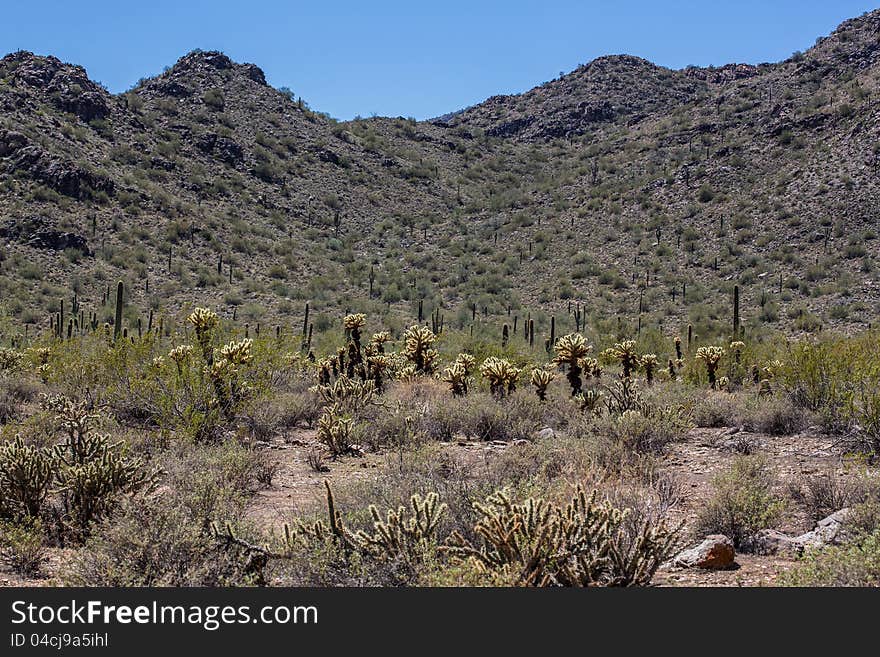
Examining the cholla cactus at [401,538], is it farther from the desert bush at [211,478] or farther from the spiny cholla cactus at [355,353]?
the spiny cholla cactus at [355,353]

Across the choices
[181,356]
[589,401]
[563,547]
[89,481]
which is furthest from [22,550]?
[589,401]

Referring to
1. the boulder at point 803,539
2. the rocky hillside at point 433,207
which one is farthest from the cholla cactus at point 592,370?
the rocky hillside at point 433,207

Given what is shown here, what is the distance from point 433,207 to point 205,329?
4052cm

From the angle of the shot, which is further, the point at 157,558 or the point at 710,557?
the point at 710,557

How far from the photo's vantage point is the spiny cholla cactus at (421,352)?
1571cm

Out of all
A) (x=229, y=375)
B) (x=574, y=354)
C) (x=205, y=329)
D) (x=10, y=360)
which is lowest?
(x=10, y=360)

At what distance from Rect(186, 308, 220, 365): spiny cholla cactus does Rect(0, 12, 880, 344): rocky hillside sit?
20270mm

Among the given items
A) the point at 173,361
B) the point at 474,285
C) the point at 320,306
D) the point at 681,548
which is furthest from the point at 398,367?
the point at 474,285

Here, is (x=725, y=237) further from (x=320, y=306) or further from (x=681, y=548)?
(x=681, y=548)

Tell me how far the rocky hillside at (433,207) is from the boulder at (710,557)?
949 inches

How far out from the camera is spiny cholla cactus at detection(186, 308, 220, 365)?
1084cm

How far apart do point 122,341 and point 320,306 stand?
2403 centimetres

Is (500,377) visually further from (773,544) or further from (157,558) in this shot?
(157,558)

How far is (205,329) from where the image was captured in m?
11.3
